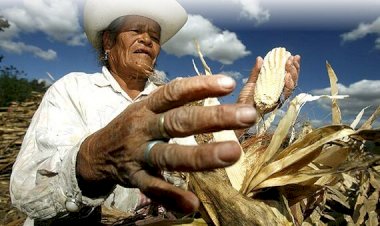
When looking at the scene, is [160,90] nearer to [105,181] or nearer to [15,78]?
[105,181]

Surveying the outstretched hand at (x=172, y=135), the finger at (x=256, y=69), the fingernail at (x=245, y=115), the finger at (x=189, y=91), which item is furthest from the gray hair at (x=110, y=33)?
the fingernail at (x=245, y=115)

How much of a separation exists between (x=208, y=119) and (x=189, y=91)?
8 cm

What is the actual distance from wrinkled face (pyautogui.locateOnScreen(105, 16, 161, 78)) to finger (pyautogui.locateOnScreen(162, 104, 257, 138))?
133 centimetres

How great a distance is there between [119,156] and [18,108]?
4325 mm

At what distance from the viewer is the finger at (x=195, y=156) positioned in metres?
0.79

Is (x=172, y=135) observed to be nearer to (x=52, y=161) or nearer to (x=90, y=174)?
(x=90, y=174)

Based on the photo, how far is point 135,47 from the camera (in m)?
2.25

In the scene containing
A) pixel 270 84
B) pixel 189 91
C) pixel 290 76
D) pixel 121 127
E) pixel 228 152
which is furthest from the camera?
pixel 290 76

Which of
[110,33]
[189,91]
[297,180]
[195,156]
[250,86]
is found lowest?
[297,180]

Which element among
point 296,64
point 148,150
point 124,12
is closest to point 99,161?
point 148,150

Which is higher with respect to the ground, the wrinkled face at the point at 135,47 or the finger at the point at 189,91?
the wrinkled face at the point at 135,47

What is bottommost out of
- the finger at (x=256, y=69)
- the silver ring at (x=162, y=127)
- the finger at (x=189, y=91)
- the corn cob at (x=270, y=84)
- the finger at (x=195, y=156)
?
the finger at (x=195, y=156)

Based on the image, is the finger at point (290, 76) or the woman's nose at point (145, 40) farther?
the woman's nose at point (145, 40)

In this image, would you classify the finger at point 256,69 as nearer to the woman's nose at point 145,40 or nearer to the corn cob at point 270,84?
the corn cob at point 270,84
